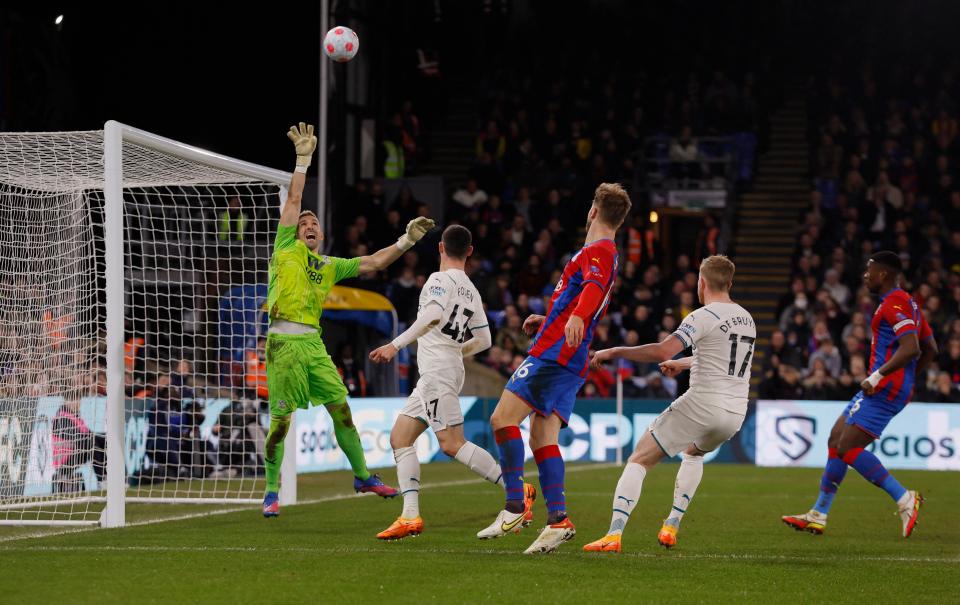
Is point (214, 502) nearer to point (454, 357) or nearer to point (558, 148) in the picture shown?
point (454, 357)

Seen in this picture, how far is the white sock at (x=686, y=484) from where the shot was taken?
8500mm

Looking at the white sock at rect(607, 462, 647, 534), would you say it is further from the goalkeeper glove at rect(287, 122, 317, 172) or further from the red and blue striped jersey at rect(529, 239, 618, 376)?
the goalkeeper glove at rect(287, 122, 317, 172)

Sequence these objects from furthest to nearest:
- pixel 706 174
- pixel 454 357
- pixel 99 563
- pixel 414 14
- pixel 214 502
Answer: pixel 414 14 → pixel 706 174 → pixel 214 502 → pixel 454 357 → pixel 99 563

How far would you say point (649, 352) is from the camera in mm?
7773

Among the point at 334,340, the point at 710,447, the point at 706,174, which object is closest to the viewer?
the point at 710,447

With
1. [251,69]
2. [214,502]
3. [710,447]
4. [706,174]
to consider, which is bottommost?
[214,502]

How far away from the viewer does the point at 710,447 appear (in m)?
8.38

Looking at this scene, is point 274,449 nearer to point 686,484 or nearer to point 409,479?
point 409,479

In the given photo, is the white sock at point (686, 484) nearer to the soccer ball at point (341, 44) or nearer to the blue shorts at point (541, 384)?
the blue shorts at point (541, 384)

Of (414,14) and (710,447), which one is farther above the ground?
(414,14)

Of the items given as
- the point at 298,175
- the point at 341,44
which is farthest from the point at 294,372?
the point at 341,44

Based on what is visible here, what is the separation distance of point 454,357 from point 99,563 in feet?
9.83

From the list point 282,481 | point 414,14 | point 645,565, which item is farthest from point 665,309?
point 645,565

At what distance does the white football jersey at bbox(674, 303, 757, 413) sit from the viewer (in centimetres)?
818
